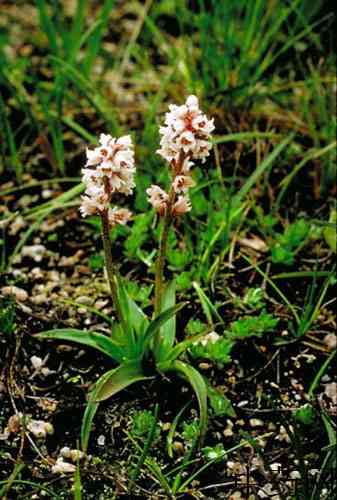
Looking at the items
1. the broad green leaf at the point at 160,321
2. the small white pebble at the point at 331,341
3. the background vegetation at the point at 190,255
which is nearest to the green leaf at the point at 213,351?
the background vegetation at the point at 190,255

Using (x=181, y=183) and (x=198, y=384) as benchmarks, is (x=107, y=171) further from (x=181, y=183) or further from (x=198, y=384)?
(x=198, y=384)

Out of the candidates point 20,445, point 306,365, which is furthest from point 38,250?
point 306,365

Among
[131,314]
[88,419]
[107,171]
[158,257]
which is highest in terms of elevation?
[107,171]

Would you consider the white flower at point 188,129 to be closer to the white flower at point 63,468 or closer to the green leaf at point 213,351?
the green leaf at point 213,351

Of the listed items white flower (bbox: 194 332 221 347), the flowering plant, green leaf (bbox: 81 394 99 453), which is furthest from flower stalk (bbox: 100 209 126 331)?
white flower (bbox: 194 332 221 347)

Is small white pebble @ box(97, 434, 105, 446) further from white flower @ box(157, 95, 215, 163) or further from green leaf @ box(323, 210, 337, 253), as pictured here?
Result: green leaf @ box(323, 210, 337, 253)

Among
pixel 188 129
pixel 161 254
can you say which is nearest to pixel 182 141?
pixel 188 129

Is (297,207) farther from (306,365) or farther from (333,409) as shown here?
(333,409)
